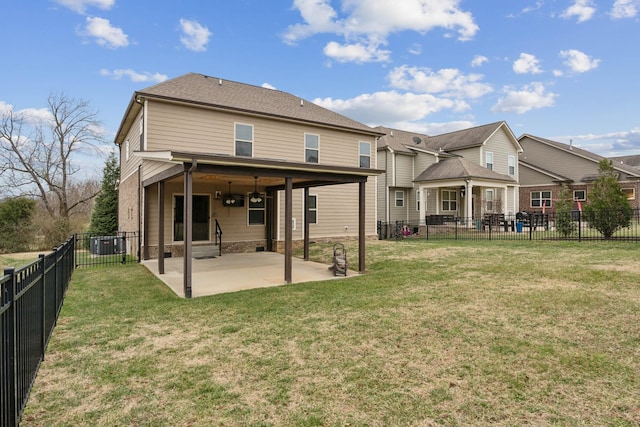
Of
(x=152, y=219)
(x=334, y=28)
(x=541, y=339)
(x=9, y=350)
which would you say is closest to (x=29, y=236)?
(x=152, y=219)

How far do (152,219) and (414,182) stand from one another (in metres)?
15.6

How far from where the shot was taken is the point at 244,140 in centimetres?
1347

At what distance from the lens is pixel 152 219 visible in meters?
12.0

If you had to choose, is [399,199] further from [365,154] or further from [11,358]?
[11,358]

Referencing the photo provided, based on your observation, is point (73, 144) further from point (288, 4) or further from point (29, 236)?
point (288, 4)

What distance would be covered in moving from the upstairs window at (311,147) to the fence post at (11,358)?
12746 millimetres

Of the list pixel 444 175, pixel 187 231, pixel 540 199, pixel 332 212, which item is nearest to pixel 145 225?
pixel 187 231

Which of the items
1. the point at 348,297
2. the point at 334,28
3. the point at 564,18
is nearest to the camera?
the point at 348,297

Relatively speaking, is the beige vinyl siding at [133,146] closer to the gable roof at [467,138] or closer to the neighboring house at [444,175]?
the neighboring house at [444,175]

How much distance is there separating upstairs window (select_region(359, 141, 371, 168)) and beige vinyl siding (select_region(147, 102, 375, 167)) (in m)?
0.35

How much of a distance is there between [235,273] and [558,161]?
2797 centimetres

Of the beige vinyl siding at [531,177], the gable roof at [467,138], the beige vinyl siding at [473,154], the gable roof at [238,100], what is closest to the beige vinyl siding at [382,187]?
the gable roof at [467,138]

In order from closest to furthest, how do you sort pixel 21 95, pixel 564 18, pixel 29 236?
pixel 564 18
pixel 29 236
pixel 21 95

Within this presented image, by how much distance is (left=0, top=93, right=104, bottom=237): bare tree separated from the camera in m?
24.5
